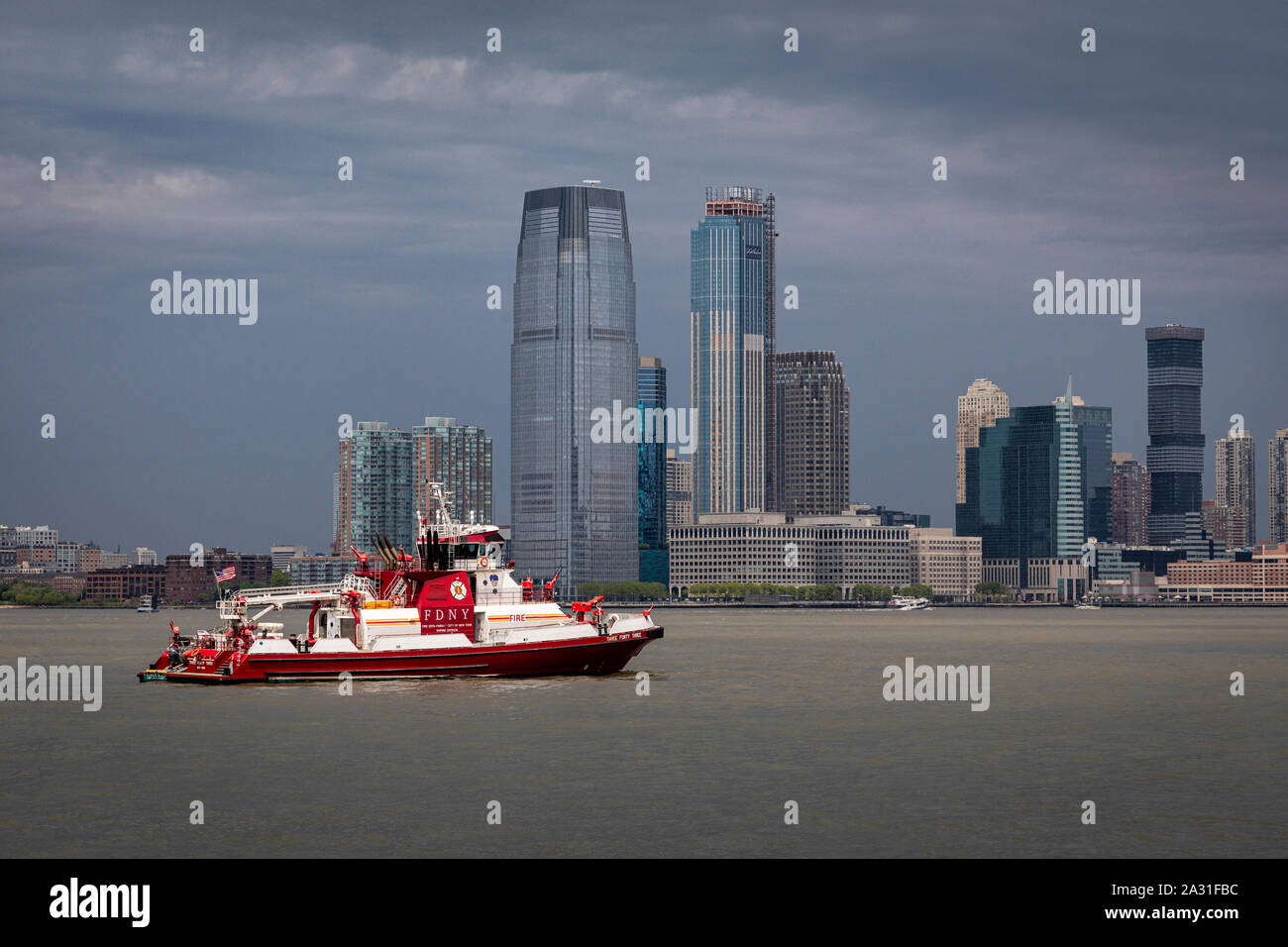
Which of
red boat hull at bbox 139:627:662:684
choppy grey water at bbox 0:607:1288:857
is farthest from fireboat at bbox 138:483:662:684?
choppy grey water at bbox 0:607:1288:857

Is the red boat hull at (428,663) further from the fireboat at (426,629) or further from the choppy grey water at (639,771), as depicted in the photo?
the choppy grey water at (639,771)

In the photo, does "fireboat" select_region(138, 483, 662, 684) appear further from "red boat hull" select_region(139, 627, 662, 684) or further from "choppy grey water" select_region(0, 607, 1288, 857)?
"choppy grey water" select_region(0, 607, 1288, 857)

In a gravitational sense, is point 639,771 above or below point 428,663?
below

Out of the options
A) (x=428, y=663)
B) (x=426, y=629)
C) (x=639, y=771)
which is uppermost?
(x=426, y=629)

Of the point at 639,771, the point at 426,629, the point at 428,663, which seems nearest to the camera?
the point at 639,771

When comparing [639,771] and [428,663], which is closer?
[639,771]

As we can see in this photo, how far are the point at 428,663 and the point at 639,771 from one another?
3549 cm

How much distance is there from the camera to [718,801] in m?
51.9

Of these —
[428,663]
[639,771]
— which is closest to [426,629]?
[428,663]

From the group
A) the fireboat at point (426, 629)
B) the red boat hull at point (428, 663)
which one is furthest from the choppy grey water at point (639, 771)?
the fireboat at point (426, 629)

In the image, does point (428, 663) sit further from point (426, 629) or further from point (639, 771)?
point (639, 771)

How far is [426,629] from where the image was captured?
93562 millimetres

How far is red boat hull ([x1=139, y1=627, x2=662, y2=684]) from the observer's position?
305 feet
